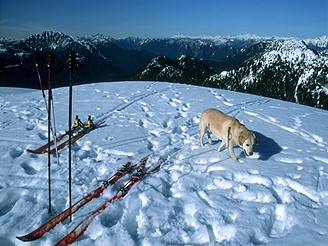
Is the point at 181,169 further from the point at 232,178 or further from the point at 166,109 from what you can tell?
the point at 166,109

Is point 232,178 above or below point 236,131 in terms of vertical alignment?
below

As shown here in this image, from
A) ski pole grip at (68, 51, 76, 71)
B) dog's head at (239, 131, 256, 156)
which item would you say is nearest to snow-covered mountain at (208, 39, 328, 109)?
dog's head at (239, 131, 256, 156)

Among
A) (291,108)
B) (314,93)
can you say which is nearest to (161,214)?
(291,108)

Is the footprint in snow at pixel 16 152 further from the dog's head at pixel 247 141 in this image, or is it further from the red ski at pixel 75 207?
the dog's head at pixel 247 141

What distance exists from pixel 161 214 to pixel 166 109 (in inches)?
446

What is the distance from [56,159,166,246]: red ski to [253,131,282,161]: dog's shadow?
369 cm

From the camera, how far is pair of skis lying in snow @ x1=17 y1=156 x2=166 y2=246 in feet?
18.9

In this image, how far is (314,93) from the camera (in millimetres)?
156875

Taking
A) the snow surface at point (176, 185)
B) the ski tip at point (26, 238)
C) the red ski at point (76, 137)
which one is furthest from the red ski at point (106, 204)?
the red ski at point (76, 137)

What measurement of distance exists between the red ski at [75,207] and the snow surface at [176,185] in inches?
5.1

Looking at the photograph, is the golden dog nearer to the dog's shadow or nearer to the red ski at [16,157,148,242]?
the dog's shadow

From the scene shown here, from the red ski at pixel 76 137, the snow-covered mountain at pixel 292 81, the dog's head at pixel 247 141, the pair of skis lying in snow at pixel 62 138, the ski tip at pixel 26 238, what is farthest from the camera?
the snow-covered mountain at pixel 292 81

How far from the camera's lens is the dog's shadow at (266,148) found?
33.9ft

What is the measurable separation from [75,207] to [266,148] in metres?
7.60
